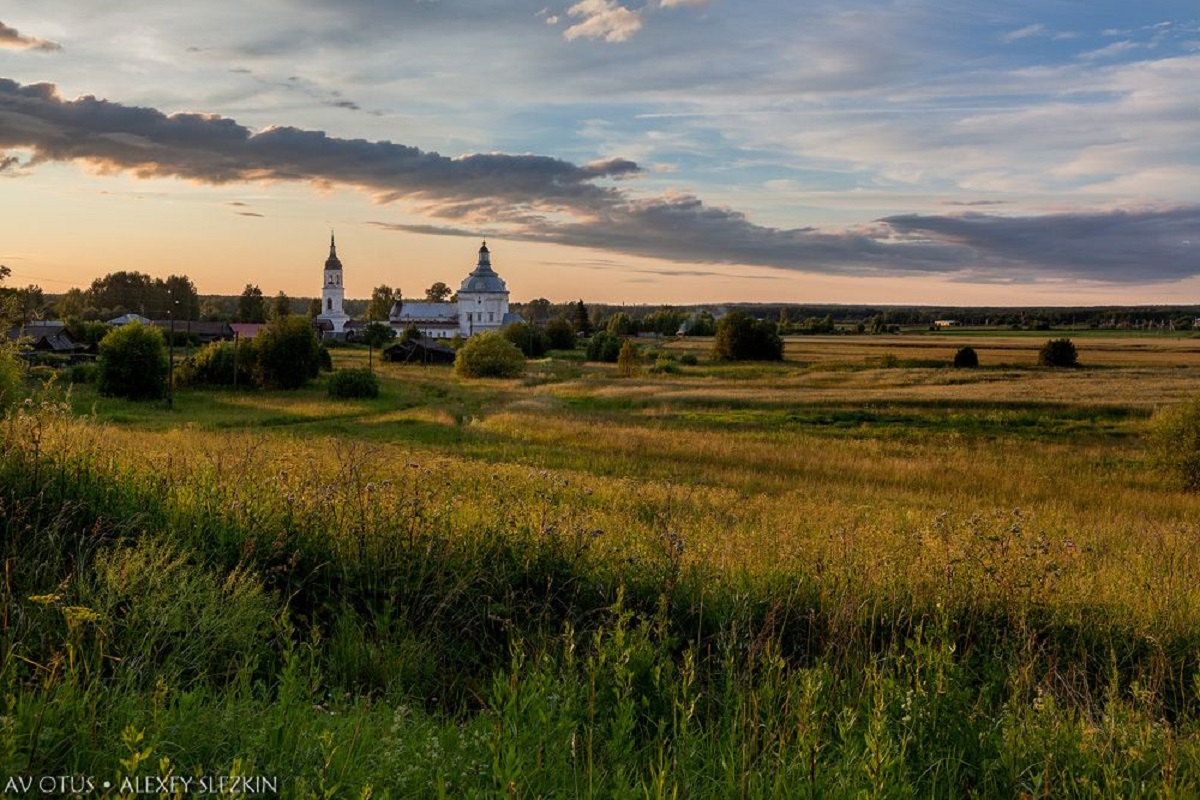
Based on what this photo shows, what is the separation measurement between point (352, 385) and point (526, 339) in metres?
63.0

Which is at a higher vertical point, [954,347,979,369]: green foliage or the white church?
the white church

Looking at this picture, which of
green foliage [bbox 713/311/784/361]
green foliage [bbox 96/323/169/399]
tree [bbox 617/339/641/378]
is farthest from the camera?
green foliage [bbox 713/311/784/361]

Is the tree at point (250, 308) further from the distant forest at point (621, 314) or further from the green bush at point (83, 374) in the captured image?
the green bush at point (83, 374)

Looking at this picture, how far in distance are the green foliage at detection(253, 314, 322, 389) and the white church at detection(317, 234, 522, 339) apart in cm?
7642

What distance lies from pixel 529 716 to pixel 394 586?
217 cm

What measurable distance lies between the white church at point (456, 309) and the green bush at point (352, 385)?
85.7 metres

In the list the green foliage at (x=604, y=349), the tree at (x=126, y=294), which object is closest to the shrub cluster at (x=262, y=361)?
the green foliage at (x=604, y=349)

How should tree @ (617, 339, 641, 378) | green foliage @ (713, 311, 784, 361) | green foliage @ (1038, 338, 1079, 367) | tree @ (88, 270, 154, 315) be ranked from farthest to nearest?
tree @ (88, 270, 154, 315), green foliage @ (713, 311, 784, 361), tree @ (617, 339, 641, 378), green foliage @ (1038, 338, 1079, 367)

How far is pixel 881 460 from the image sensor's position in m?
26.5

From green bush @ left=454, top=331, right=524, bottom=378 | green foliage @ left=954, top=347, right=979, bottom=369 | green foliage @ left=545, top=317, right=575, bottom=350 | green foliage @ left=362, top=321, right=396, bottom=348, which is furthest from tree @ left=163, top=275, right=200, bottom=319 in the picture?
green foliage @ left=954, top=347, right=979, bottom=369

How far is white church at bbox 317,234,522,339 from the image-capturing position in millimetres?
143875

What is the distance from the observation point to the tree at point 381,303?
177m

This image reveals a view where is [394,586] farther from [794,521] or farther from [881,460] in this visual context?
[881,460]

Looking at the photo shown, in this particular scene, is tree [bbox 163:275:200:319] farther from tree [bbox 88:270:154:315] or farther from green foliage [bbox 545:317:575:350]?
green foliage [bbox 545:317:575:350]
